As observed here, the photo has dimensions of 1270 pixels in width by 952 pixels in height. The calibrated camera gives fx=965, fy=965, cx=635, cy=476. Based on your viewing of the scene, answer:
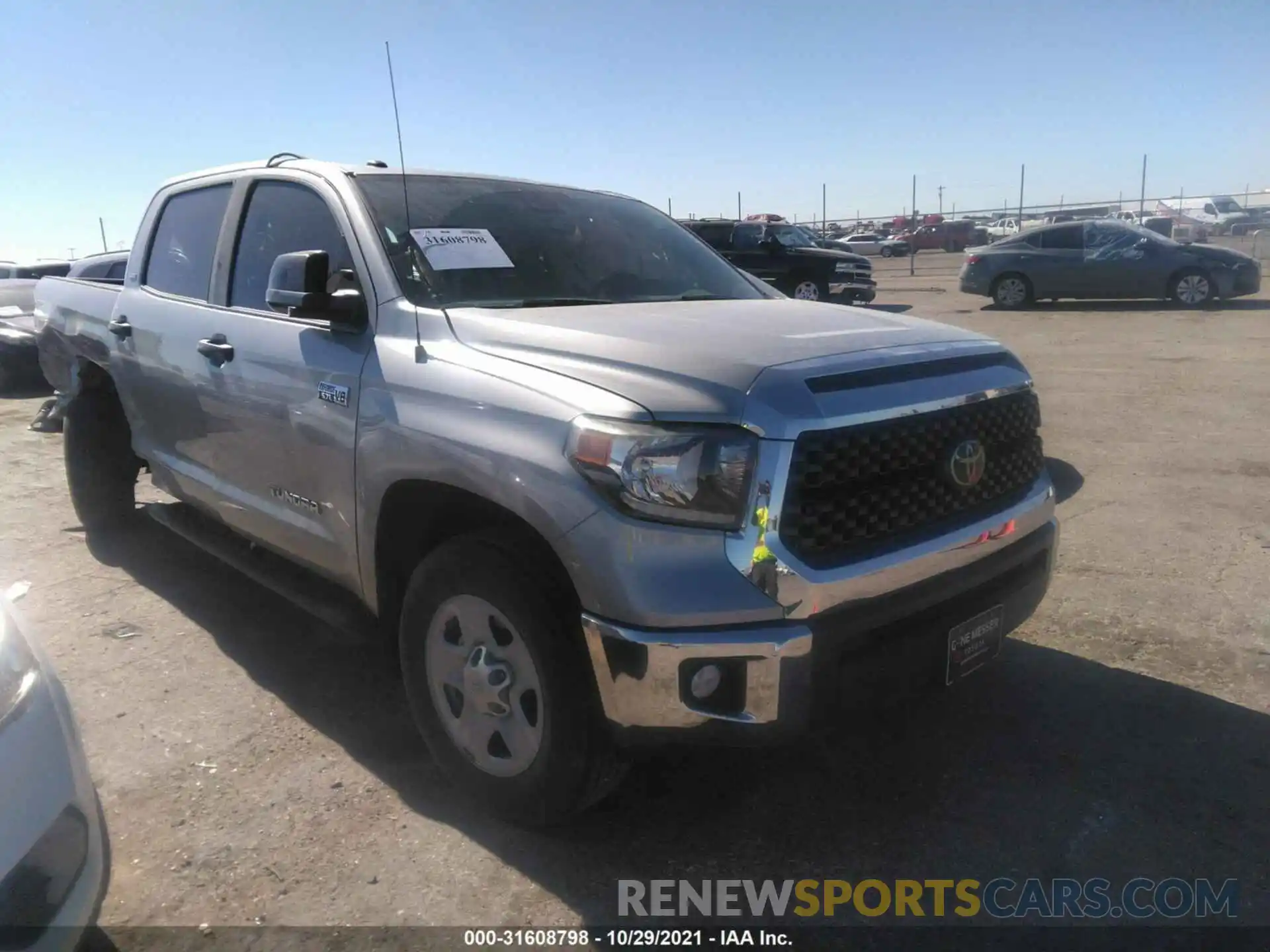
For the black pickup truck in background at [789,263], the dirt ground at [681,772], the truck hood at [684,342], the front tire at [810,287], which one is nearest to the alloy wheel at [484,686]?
the dirt ground at [681,772]

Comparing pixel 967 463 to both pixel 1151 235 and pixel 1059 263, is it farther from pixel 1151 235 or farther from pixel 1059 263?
pixel 1151 235

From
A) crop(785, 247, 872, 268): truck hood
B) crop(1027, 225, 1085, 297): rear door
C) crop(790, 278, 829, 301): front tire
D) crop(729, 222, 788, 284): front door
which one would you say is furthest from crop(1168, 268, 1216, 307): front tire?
crop(729, 222, 788, 284): front door

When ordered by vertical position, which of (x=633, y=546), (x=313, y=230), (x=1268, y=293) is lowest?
(x=1268, y=293)

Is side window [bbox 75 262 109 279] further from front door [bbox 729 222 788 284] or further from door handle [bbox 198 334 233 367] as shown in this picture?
front door [bbox 729 222 788 284]

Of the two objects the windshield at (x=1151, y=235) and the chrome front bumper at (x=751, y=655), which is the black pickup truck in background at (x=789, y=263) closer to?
the windshield at (x=1151, y=235)

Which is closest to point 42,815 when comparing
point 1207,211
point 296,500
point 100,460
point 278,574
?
point 296,500

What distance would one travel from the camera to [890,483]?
8.34 ft

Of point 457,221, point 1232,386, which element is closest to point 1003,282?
point 1232,386

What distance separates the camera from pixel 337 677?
3.86 metres

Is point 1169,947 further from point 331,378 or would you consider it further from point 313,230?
point 313,230

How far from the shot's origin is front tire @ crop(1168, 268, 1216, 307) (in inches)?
625

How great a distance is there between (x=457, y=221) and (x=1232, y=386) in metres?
8.32

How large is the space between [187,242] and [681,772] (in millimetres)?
3297

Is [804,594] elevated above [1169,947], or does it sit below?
above
